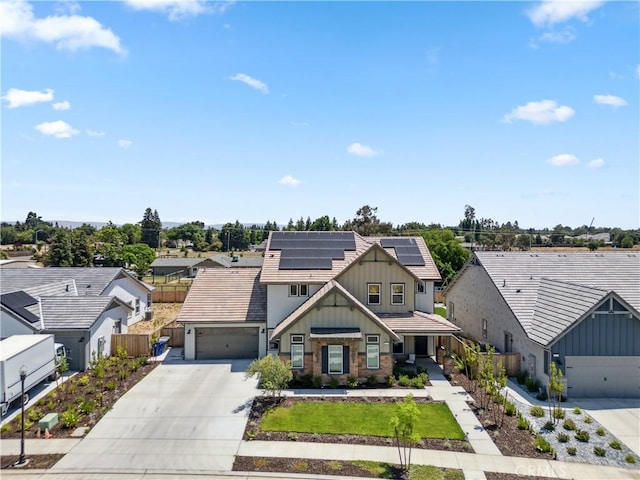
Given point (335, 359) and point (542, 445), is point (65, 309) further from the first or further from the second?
point (542, 445)

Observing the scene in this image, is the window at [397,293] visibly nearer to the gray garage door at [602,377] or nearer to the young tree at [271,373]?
the young tree at [271,373]

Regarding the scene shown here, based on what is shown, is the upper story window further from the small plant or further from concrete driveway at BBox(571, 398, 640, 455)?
the small plant

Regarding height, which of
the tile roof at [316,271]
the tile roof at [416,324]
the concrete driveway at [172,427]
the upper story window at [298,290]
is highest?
the tile roof at [316,271]

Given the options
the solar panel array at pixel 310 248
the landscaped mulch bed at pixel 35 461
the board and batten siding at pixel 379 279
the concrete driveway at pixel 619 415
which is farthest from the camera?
the solar panel array at pixel 310 248

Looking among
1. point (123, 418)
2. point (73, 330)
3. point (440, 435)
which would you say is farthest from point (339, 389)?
point (73, 330)

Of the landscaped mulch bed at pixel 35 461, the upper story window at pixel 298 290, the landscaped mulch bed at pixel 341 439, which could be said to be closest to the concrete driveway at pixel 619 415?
the landscaped mulch bed at pixel 341 439

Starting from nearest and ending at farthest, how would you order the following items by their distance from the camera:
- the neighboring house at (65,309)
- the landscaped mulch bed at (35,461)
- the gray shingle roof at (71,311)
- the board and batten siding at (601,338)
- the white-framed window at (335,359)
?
the landscaped mulch bed at (35,461) < the board and batten siding at (601,338) < the white-framed window at (335,359) < the neighboring house at (65,309) < the gray shingle roof at (71,311)

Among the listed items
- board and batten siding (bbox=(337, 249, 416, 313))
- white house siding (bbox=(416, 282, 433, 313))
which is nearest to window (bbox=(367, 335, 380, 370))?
board and batten siding (bbox=(337, 249, 416, 313))
